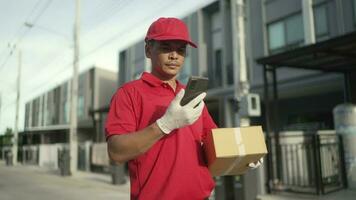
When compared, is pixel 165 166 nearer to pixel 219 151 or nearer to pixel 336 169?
pixel 219 151

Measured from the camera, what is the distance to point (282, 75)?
16.7 meters

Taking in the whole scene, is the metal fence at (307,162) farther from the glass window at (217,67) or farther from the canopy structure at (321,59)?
the glass window at (217,67)

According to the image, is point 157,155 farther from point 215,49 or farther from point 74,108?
point 74,108

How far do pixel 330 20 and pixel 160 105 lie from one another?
15.0 meters

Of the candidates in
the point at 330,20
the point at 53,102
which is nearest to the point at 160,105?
the point at 330,20

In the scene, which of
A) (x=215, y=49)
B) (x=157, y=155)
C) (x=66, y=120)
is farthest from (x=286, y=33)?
(x=66, y=120)

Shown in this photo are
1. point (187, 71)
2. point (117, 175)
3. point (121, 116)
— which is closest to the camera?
point (121, 116)

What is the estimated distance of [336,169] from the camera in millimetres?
11242

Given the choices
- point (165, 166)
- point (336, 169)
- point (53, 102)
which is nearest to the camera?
point (165, 166)

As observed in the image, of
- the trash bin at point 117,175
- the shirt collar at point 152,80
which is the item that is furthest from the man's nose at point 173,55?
the trash bin at point 117,175

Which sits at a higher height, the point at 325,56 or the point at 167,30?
the point at 325,56

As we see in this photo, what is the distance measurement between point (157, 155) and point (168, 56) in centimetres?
55

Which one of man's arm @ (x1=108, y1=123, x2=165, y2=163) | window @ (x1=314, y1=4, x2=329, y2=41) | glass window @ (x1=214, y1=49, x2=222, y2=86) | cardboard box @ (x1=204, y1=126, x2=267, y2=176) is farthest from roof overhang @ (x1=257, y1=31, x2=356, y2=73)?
glass window @ (x1=214, y1=49, x2=222, y2=86)

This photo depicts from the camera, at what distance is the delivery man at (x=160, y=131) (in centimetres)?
200
